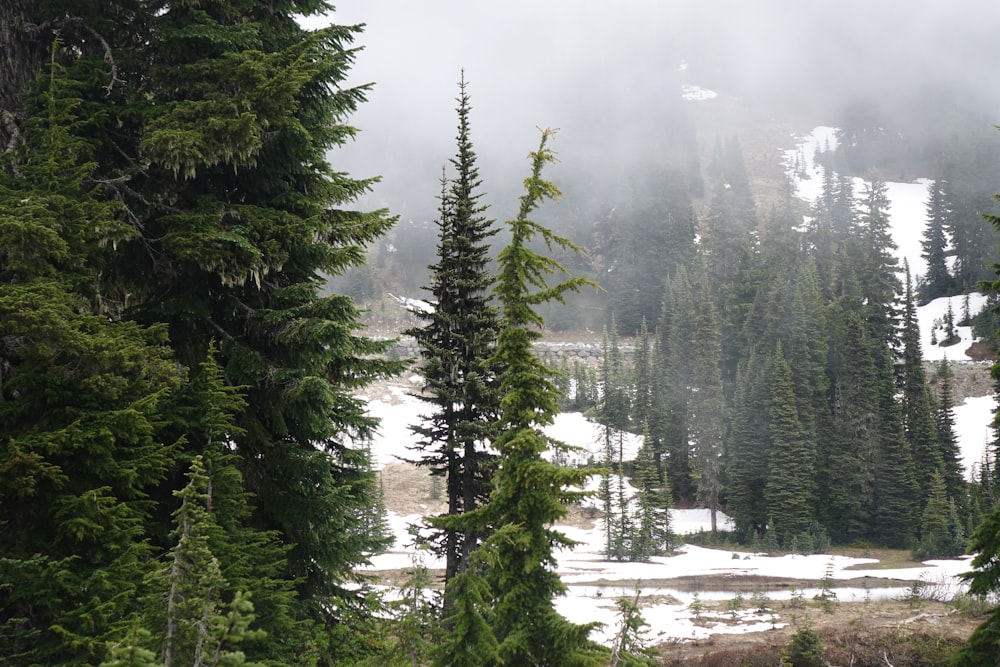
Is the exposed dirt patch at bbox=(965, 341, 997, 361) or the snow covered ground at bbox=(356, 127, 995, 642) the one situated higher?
the exposed dirt patch at bbox=(965, 341, 997, 361)

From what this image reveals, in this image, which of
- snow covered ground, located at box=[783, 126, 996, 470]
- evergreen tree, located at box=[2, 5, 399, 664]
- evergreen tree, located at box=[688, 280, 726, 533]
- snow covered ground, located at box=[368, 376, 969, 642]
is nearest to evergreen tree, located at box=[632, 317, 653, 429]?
evergreen tree, located at box=[688, 280, 726, 533]

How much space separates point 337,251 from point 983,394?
82.7m

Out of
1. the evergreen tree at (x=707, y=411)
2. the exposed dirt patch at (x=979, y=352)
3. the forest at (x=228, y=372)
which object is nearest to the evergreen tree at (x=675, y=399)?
the evergreen tree at (x=707, y=411)

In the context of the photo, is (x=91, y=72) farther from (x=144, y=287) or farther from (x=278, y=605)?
(x=278, y=605)

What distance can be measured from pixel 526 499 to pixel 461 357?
7.44 metres

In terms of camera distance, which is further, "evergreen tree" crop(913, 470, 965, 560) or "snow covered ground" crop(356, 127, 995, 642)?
"evergreen tree" crop(913, 470, 965, 560)

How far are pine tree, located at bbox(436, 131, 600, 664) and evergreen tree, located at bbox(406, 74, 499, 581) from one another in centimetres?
597

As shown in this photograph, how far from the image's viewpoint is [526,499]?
26.0 feet

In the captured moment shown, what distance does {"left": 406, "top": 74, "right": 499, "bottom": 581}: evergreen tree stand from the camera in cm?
1470

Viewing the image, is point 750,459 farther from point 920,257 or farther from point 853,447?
Answer: point 920,257

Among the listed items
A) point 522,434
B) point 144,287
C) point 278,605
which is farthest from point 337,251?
point 278,605

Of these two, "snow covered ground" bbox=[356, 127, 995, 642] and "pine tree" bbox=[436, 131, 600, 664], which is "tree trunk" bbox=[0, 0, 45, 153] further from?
"snow covered ground" bbox=[356, 127, 995, 642]

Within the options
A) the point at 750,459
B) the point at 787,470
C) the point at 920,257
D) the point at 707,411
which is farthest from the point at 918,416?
the point at 920,257

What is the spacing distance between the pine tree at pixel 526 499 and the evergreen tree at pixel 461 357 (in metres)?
5.97
